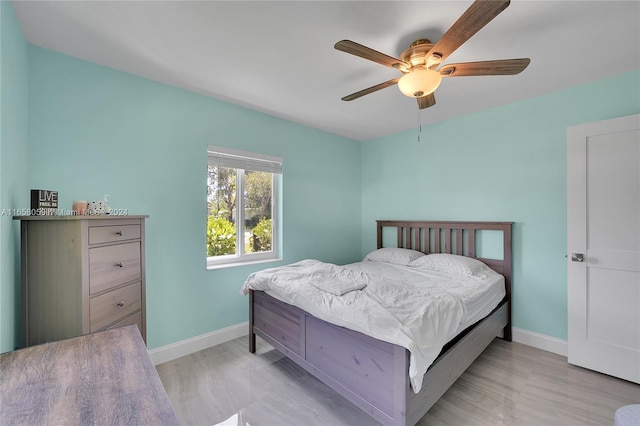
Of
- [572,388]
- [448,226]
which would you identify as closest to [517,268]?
[448,226]

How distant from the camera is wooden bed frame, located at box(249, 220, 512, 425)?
4.81 feet

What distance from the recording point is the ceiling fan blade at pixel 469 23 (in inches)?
45.0

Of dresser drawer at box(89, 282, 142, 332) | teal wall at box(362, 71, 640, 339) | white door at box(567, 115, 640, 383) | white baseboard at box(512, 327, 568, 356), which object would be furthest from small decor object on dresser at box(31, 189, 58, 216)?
white baseboard at box(512, 327, 568, 356)

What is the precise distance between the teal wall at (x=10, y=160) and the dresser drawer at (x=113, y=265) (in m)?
0.36

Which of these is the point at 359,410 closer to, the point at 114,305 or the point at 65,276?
the point at 114,305

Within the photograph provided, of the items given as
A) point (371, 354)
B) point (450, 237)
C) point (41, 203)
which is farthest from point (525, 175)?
point (41, 203)

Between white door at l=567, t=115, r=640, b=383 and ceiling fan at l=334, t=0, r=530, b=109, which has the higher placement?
ceiling fan at l=334, t=0, r=530, b=109

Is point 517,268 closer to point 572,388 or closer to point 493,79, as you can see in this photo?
point 572,388

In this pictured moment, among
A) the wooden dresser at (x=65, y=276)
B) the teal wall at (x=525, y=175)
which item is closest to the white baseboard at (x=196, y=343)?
the wooden dresser at (x=65, y=276)

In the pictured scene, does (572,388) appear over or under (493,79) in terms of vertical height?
under

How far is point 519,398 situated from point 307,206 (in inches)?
107

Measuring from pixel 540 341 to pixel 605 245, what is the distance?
113 cm

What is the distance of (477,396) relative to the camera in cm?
196

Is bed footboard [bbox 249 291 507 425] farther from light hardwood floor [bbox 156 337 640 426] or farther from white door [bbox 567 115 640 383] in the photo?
white door [bbox 567 115 640 383]
